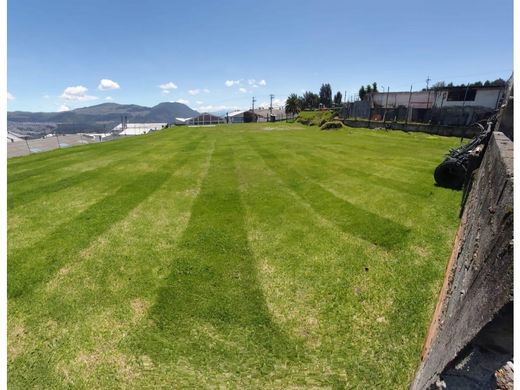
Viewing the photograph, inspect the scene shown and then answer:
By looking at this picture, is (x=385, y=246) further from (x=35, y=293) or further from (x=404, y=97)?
(x=404, y=97)

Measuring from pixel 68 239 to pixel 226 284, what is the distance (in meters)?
5.16

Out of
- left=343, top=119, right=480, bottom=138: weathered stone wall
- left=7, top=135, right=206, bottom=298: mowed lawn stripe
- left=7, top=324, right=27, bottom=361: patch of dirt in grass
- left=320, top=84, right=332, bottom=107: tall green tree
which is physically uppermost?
left=320, top=84, right=332, bottom=107: tall green tree

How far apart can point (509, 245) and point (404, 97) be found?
50.7m

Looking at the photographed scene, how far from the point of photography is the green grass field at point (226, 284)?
4461 mm

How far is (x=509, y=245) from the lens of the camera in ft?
8.22

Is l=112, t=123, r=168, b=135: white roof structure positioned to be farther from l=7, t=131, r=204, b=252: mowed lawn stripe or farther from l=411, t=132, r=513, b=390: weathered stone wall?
l=411, t=132, r=513, b=390: weathered stone wall

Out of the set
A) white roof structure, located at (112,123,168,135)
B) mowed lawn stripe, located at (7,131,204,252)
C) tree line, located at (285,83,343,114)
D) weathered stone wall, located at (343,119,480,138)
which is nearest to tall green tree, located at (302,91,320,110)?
tree line, located at (285,83,343,114)

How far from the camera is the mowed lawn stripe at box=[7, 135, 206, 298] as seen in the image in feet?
21.7

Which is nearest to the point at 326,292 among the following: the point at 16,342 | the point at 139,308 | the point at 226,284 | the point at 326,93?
the point at 226,284

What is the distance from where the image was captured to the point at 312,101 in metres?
110

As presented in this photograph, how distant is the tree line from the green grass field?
88.0 m

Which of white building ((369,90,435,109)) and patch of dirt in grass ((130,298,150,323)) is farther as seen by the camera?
white building ((369,90,435,109))

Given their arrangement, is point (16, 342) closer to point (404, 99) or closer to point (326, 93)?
point (404, 99)

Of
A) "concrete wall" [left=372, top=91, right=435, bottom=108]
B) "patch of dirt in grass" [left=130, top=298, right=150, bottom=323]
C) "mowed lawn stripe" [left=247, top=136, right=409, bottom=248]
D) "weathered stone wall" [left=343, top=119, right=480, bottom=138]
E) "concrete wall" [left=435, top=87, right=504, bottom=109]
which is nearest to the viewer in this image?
"patch of dirt in grass" [left=130, top=298, right=150, bottom=323]
